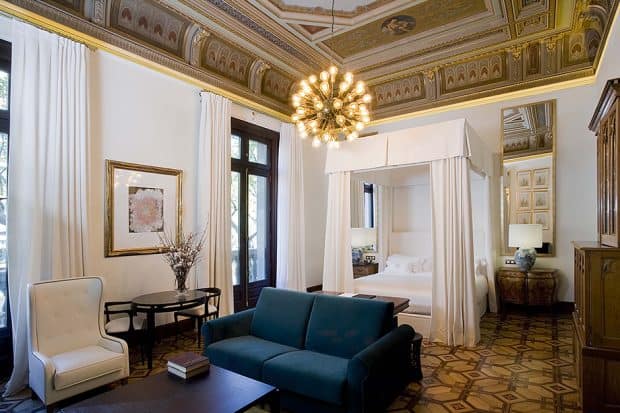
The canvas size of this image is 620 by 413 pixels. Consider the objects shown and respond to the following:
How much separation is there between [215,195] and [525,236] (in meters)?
4.92

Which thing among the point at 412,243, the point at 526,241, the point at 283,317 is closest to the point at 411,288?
the point at 412,243

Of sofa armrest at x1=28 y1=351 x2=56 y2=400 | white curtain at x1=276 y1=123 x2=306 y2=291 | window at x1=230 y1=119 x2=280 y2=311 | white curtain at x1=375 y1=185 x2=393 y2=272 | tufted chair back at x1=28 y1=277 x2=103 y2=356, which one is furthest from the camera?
white curtain at x1=375 y1=185 x2=393 y2=272

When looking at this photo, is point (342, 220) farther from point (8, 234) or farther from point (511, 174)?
point (8, 234)

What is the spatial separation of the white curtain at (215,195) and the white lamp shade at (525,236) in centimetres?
457

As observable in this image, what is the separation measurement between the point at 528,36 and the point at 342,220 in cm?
411

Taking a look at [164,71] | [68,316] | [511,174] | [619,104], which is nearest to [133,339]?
[68,316]

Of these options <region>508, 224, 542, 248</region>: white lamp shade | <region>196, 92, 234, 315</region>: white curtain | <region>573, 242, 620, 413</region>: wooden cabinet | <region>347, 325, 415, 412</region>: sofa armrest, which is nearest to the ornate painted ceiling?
<region>196, 92, 234, 315</region>: white curtain

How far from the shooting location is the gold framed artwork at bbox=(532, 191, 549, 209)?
5.91 m

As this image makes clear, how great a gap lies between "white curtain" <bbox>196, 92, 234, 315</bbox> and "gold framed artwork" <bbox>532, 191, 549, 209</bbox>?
507 cm

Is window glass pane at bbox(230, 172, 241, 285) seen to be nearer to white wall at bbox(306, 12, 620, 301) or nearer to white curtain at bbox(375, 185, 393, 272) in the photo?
white curtain at bbox(375, 185, 393, 272)

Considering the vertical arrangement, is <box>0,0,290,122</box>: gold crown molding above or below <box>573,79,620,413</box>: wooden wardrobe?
above

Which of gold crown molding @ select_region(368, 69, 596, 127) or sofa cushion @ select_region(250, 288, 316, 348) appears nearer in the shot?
sofa cushion @ select_region(250, 288, 316, 348)

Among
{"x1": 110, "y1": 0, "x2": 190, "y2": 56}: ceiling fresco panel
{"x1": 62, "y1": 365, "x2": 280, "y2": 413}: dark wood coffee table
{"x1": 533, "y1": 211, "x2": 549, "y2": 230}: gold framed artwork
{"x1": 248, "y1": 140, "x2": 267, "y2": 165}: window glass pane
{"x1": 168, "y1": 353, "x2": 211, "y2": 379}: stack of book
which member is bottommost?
{"x1": 62, "y1": 365, "x2": 280, "y2": 413}: dark wood coffee table

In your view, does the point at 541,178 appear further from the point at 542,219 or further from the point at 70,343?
the point at 70,343
